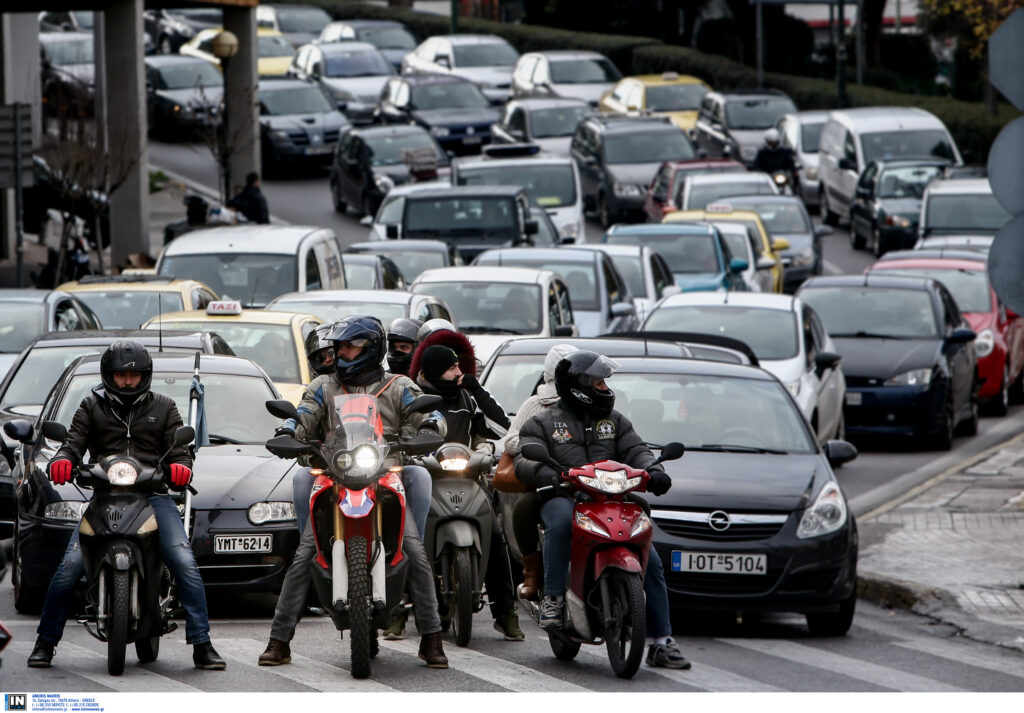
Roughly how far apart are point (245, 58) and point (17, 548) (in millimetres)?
24343

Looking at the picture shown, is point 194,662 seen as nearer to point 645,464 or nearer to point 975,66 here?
point 645,464

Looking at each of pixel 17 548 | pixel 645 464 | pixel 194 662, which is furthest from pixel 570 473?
pixel 17 548

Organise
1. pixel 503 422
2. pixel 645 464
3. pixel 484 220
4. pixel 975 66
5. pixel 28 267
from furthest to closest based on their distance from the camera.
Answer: pixel 975 66, pixel 28 267, pixel 484 220, pixel 503 422, pixel 645 464

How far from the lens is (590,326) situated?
2138 cm

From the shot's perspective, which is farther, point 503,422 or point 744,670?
point 503,422

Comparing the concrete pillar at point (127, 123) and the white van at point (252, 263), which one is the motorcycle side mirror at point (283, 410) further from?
the concrete pillar at point (127, 123)

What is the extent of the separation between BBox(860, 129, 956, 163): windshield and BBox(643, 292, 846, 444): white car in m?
17.8

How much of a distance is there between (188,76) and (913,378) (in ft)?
90.6

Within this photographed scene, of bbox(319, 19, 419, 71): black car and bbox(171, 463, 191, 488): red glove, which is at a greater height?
bbox(319, 19, 419, 71): black car

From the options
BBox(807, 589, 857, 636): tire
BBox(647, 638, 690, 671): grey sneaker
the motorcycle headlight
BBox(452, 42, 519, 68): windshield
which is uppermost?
BBox(452, 42, 519, 68): windshield

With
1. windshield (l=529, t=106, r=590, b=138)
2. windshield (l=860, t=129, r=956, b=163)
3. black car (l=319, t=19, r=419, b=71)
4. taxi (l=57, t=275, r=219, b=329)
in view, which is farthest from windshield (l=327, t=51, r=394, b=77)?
taxi (l=57, t=275, r=219, b=329)

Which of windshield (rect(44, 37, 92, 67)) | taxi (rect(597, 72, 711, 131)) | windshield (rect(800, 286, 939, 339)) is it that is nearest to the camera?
windshield (rect(800, 286, 939, 339))

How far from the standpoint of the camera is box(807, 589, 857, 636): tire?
11.1 metres

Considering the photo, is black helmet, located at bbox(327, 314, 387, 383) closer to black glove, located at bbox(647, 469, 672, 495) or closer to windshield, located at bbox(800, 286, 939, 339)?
black glove, located at bbox(647, 469, 672, 495)
